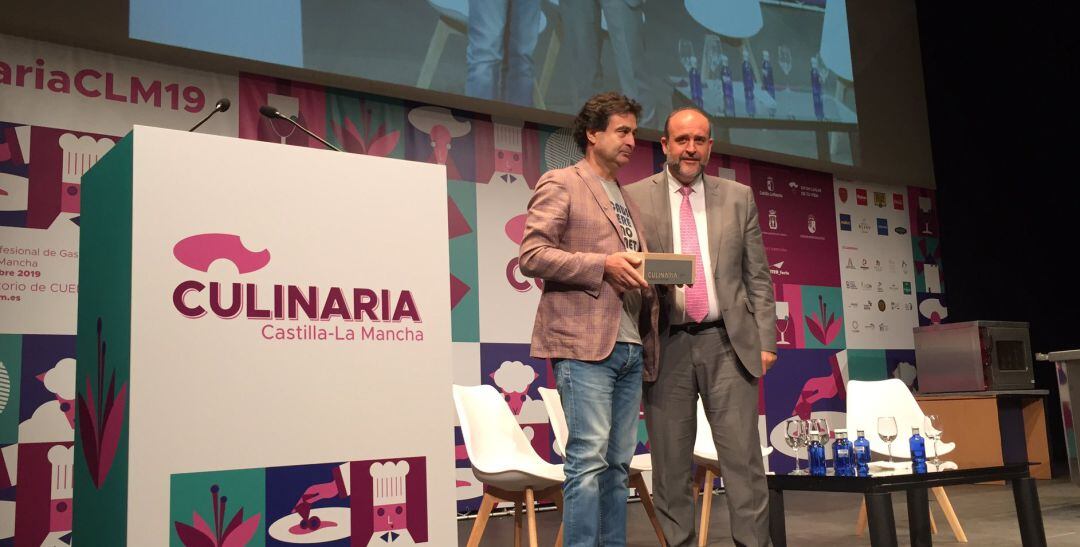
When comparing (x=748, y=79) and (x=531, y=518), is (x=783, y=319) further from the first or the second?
(x=531, y=518)

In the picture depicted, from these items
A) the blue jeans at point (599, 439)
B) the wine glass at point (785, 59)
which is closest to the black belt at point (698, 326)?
the blue jeans at point (599, 439)

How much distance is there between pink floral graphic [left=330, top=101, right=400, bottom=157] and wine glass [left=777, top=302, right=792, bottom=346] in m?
3.12

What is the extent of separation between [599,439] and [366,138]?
3.28 metres

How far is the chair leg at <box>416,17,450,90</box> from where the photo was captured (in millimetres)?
4664

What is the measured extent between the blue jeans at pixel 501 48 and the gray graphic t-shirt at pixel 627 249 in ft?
8.18

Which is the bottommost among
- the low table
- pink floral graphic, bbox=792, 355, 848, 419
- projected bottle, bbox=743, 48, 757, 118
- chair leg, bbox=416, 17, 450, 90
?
the low table

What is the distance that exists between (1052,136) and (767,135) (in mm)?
2648

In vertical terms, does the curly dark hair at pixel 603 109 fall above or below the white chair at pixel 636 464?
above

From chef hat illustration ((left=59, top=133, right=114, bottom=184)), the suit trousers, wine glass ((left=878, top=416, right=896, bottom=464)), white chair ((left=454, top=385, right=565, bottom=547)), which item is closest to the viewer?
the suit trousers

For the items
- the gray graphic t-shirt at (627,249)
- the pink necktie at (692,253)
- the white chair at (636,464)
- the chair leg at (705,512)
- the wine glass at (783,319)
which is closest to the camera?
the gray graphic t-shirt at (627,249)

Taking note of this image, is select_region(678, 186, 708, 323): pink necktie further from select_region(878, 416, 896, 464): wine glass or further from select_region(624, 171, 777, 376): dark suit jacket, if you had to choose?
select_region(878, 416, 896, 464): wine glass

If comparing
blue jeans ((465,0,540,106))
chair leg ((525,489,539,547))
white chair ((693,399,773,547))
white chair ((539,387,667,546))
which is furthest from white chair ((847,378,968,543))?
blue jeans ((465,0,540,106))

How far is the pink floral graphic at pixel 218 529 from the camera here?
66.2 inches

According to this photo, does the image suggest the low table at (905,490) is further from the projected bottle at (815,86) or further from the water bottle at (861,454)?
the projected bottle at (815,86)
